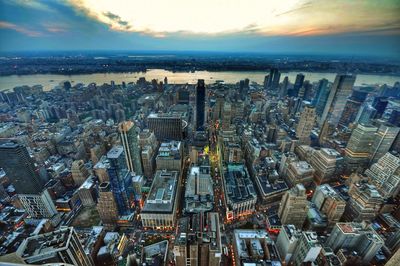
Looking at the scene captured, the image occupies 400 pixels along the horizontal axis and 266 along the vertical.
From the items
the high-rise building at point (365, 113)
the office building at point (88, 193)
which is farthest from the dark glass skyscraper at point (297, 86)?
the office building at point (88, 193)

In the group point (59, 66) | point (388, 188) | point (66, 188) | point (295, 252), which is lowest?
point (66, 188)

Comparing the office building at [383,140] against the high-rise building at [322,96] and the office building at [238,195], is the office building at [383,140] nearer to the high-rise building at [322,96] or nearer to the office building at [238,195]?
the high-rise building at [322,96]

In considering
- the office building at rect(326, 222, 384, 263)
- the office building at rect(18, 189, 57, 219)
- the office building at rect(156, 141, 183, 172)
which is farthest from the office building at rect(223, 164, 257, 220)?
the office building at rect(18, 189, 57, 219)

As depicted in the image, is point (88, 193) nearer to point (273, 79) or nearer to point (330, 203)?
point (330, 203)

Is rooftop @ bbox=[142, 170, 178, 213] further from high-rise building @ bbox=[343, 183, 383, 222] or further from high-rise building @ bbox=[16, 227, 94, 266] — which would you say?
high-rise building @ bbox=[343, 183, 383, 222]

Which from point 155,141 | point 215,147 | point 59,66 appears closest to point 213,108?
point 215,147

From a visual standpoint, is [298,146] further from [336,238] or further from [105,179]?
[105,179]
